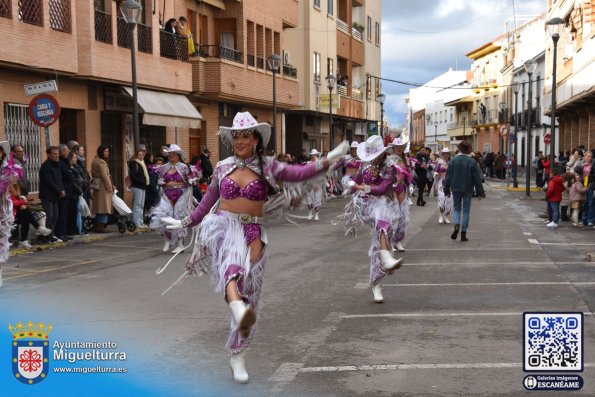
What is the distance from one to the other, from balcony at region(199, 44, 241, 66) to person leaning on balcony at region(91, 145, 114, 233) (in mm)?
11358

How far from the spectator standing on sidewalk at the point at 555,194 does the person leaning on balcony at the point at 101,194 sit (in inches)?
396

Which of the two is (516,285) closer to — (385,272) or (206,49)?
(385,272)

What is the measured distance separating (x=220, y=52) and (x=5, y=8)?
1178 cm

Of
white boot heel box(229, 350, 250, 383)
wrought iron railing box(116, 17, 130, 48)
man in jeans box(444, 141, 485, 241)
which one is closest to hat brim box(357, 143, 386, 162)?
white boot heel box(229, 350, 250, 383)

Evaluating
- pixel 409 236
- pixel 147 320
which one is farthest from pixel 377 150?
pixel 409 236

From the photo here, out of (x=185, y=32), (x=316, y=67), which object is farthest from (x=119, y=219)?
(x=316, y=67)

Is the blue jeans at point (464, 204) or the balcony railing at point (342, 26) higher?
the balcony railing at point (342, 26)

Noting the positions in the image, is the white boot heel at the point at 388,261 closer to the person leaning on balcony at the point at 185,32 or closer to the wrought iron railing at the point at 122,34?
the wrought iron railing at the point at 122,34

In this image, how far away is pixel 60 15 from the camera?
19.7 meters

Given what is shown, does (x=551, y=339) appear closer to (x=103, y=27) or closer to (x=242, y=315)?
(x=242, y=315)

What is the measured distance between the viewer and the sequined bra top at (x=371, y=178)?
9609mm

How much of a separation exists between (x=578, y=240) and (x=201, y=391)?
38.9 feet

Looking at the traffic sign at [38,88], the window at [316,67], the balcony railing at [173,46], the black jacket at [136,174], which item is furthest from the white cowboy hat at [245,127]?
the window at [316,67]

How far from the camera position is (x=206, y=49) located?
1141 inches
